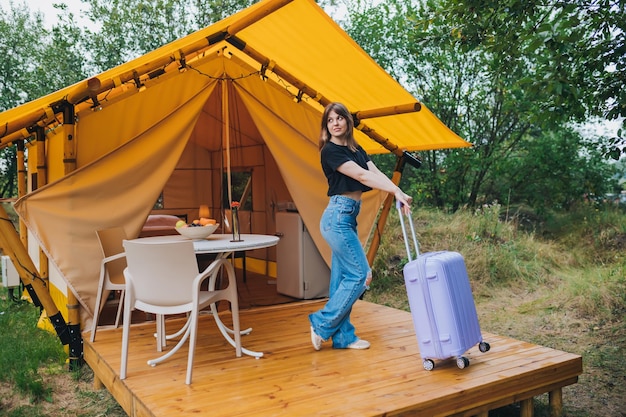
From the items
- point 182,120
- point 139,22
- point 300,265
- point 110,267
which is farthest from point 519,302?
point 139,22

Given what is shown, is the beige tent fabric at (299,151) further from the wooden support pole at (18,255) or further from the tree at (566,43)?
the wooden support pole at (18,255)

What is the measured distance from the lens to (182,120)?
16.1 feet

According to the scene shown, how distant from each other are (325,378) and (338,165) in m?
1.27

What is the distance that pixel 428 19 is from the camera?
4777 mm

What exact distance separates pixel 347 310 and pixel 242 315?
4.96 feet

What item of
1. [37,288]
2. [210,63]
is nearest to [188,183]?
[210,63]

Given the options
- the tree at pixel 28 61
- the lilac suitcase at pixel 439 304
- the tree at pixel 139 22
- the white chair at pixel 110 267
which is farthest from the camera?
the tree at pixel 139 22

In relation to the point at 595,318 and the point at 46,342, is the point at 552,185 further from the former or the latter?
the point at 46,342

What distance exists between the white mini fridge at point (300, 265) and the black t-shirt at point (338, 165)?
2.19 meters

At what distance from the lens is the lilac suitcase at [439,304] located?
126 inches

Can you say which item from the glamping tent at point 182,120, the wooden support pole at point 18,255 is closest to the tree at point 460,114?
the glamping tent at point 182,120

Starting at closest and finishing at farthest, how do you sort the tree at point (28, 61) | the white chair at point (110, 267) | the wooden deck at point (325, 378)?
the wooden deck at point (325, 378) < the white chair at point (110, 267) < the tree at point (28, 61)

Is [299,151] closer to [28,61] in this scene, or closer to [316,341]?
[316,341]

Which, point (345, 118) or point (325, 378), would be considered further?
point (345, 118)
